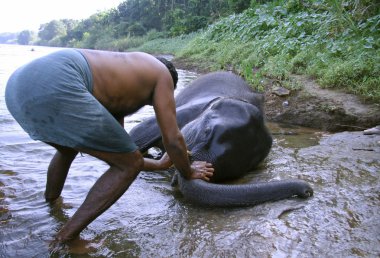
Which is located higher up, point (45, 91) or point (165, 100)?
point (45, 91)

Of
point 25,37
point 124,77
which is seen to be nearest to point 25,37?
point 25,37

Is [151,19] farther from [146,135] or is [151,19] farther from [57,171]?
[57,171]

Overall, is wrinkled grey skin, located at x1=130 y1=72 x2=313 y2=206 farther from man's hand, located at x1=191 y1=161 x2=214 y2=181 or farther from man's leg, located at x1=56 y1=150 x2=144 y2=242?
man's leg, located at x1=56 y1=150 x2=144 y2=242

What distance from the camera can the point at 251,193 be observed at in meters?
3.12

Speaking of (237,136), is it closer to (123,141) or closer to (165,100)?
(165,100)

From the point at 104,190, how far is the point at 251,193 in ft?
3.63

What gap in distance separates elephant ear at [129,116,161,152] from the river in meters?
0.44

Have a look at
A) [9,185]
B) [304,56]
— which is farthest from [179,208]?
[304,56]

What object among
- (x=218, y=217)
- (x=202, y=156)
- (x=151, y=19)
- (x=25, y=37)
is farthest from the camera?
(x=25, y=37)

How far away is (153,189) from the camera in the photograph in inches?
147

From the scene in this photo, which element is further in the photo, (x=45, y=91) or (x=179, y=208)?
(x=179, y=208)

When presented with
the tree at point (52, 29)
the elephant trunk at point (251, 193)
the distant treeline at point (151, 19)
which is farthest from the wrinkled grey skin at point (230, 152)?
the tree at point (52, 29)

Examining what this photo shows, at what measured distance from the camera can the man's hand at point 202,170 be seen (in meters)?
3.31

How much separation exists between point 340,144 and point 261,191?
1781mm
